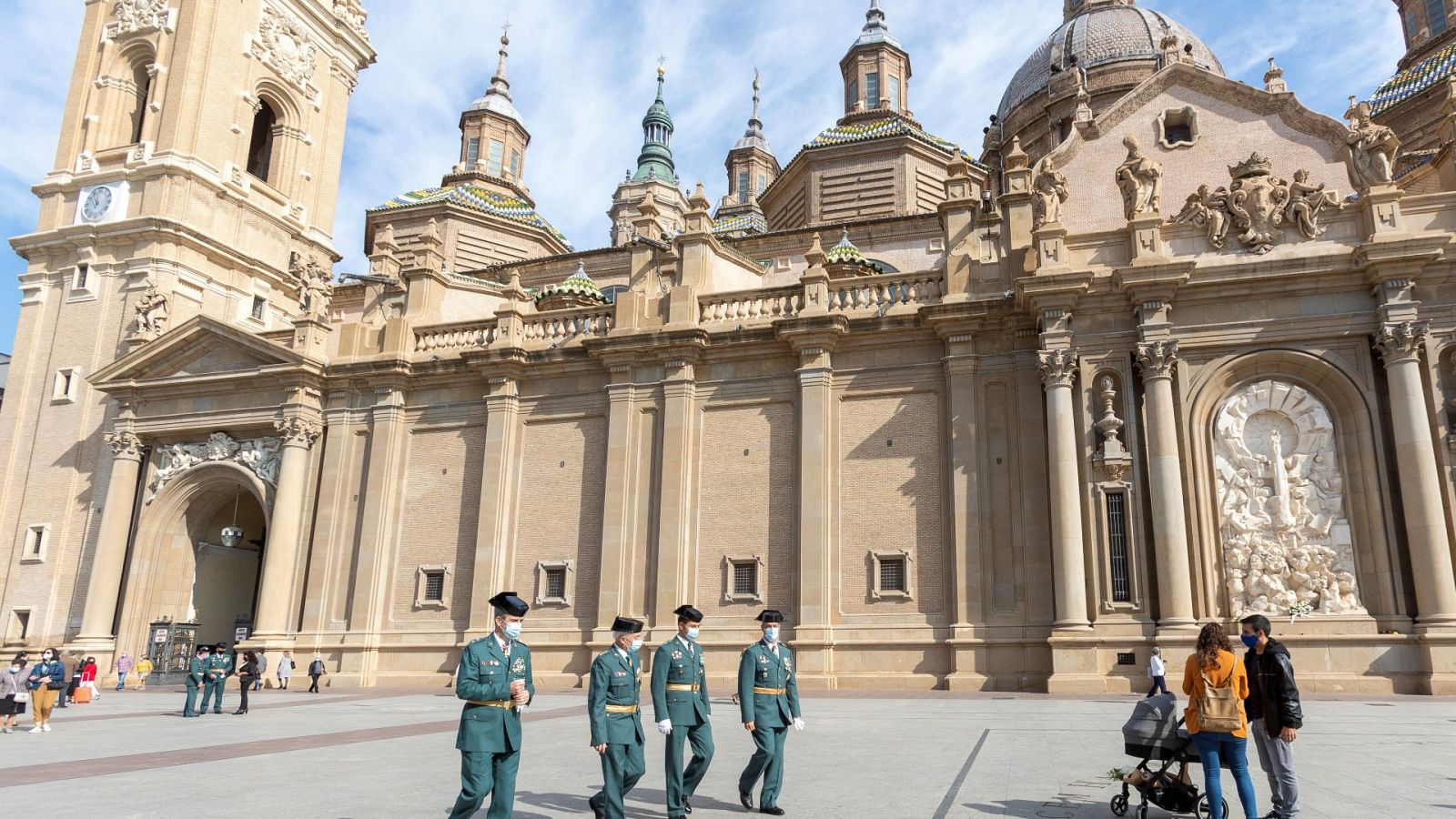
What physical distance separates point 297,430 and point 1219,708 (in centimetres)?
2720

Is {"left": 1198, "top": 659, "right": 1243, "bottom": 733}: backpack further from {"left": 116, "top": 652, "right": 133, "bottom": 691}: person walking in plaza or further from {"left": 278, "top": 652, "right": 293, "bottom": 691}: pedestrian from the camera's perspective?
{"left": 116, "top": 652, "right": 133, "bottom": 691}: person walking in plaza

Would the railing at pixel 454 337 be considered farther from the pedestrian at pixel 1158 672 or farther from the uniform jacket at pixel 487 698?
the uniform jacket at pixel 487 698

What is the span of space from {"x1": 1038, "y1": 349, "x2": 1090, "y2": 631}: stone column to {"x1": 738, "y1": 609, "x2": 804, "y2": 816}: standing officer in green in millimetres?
13306

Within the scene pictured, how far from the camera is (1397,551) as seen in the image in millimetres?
20594

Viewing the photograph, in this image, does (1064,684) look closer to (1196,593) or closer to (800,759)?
(1196,593)

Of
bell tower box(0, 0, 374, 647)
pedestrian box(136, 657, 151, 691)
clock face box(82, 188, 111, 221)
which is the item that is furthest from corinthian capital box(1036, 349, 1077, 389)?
clock face box(82, 188, 111, 221)

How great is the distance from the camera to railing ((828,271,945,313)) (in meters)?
25.9

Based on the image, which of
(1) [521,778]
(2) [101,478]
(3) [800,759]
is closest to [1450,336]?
(3) [800,759]

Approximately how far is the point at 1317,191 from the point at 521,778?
2104cm

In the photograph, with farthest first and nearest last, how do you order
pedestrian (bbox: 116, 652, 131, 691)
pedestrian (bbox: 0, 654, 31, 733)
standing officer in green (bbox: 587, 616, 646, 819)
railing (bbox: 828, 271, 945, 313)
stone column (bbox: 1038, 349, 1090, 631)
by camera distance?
1. pedestrian (bbox: 116, 652, 131, 691)
2. railing (bbox: 828, 271, 945, 313)
3. stone column (bbox: 1038, 349, 1090, 631)
4. pedestrian (bbox: 0, 654, 31, 733)
5. standing officer in green (bbox: 587, 616, 646, 819)

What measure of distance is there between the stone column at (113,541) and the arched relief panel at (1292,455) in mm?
29584

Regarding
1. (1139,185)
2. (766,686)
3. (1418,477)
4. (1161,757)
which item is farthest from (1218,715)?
(1139,185)

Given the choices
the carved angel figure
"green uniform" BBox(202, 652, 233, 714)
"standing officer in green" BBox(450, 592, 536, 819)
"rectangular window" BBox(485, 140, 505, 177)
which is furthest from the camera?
"rectangular window" BBox(485, 140, 505, 177)

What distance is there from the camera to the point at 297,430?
2970 cm
